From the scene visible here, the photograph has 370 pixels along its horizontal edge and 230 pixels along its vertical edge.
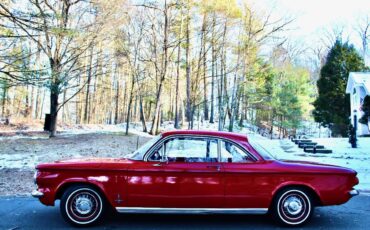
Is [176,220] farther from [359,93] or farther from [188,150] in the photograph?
[359,93]

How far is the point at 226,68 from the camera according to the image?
104ft

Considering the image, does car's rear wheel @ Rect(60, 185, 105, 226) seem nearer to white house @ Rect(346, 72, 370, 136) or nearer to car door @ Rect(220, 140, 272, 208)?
car door @ Rect(220, 140, 272, 208)

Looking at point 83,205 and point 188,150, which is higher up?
point 188,150

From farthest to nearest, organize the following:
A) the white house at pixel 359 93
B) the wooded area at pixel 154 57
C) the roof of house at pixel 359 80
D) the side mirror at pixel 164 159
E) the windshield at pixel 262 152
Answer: the white house at pixel 359 93
the roof of house at pixel 359 80
the wooded area at pixel 154 57
the windshield at pixel 262 152
the side mirror at pixel 164 159

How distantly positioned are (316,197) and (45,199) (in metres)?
4.04

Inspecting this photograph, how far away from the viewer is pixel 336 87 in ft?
101

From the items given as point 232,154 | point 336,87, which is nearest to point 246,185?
point 232,154

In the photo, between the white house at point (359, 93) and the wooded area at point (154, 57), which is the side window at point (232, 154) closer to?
the wooded area at point (154, 57)

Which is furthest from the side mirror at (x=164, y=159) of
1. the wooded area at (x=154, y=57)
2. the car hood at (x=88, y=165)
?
the wooded area at (x=154, y=57)

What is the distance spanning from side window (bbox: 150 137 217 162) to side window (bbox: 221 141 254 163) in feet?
0.45

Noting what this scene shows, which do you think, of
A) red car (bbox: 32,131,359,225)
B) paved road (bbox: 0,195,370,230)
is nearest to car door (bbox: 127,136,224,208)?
red car (bbox: 32,131,359,225)

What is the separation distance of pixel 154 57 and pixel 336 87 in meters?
15.8

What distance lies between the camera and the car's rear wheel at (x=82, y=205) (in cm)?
532

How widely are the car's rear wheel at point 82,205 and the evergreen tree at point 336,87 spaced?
28.4 m
